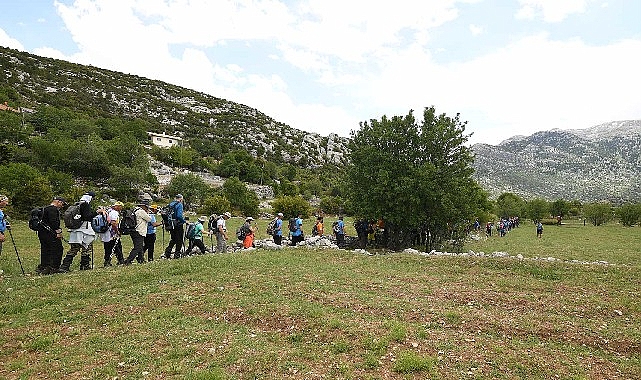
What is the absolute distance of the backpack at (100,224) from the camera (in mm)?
15125

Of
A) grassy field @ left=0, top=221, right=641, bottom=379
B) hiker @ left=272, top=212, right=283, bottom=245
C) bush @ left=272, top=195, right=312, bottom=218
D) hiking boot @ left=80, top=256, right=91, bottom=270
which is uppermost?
bush @ left=272, top=195, right=312, bottom=218

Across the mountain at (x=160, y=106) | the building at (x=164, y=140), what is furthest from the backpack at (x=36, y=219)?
the mountain at (x=160, y=106)

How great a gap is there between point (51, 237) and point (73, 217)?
1045 mm

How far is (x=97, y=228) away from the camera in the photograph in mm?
15164

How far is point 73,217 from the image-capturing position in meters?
14.0

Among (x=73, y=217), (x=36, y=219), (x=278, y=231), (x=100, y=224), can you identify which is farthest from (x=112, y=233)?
(x=278, y=231)

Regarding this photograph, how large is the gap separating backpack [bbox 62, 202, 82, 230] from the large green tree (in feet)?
56.7

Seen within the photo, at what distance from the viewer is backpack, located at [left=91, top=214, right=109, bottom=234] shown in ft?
49.6

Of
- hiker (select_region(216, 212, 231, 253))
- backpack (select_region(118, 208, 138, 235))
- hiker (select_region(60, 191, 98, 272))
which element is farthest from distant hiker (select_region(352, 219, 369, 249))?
hiker (select_region(60, 191, 98, 272))

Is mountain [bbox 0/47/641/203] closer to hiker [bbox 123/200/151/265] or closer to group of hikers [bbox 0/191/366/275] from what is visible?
group of hikers [bbox 0/191/366/275]

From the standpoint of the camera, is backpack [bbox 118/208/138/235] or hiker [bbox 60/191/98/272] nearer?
hiker [bbox 60/191/98/272]

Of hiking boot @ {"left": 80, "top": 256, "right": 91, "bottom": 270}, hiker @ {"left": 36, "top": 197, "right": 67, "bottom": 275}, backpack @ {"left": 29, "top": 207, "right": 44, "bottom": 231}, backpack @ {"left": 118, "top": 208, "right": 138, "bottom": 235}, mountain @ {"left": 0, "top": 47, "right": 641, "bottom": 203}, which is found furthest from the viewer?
mountain @ {"left": 0, "top": 47, "right": 641, "bottom": 203}

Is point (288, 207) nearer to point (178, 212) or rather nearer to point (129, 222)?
point (178, 212)

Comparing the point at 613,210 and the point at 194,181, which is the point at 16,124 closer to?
the point at 194,181
